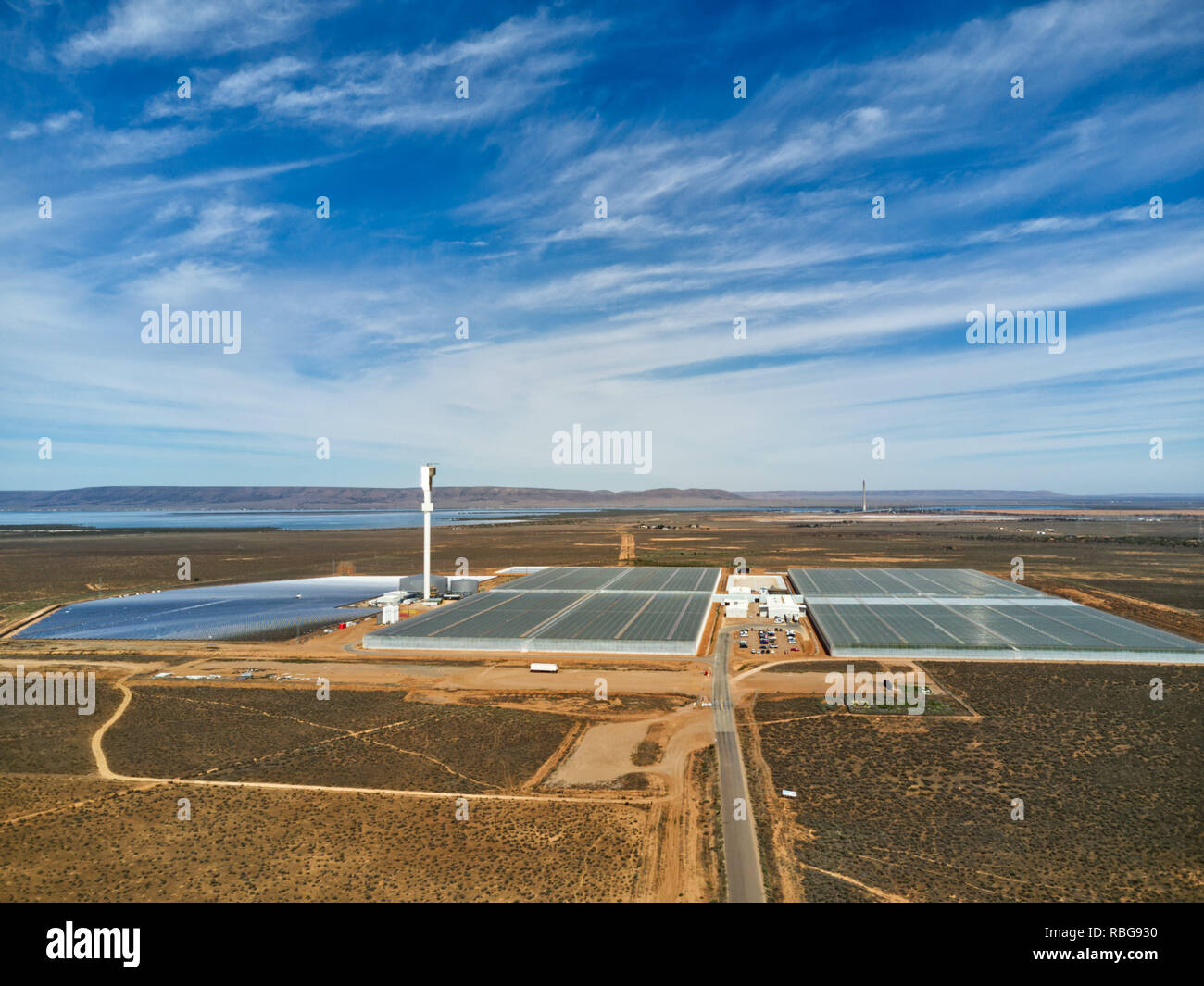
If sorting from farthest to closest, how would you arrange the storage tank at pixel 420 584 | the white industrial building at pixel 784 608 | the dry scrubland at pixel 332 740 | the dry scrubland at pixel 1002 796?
the storage tank at pixel 420 584 → the white industrial building at pixel 784 608 → the dry scrubland at pixel 332 740 → the dry scrubland at pixel 1002 796

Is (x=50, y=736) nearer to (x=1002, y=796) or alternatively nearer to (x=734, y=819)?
(x=734, y=819)

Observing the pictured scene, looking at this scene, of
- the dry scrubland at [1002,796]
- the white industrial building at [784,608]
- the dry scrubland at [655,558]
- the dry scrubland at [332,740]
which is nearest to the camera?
the dry scrubland at [1002,796]

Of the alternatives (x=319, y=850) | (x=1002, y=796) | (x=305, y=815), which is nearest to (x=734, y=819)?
(x=1002, y=796)

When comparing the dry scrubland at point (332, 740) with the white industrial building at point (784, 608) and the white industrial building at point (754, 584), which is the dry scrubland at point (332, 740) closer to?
the white industrial building at point (784, 608)

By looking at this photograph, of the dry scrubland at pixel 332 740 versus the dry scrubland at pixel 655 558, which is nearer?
the dry scrubland at pixel 332 740

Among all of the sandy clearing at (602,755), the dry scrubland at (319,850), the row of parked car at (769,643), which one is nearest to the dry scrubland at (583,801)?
the dry scrubland at (319,850)

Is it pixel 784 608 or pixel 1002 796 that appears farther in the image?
pixel 784 608
